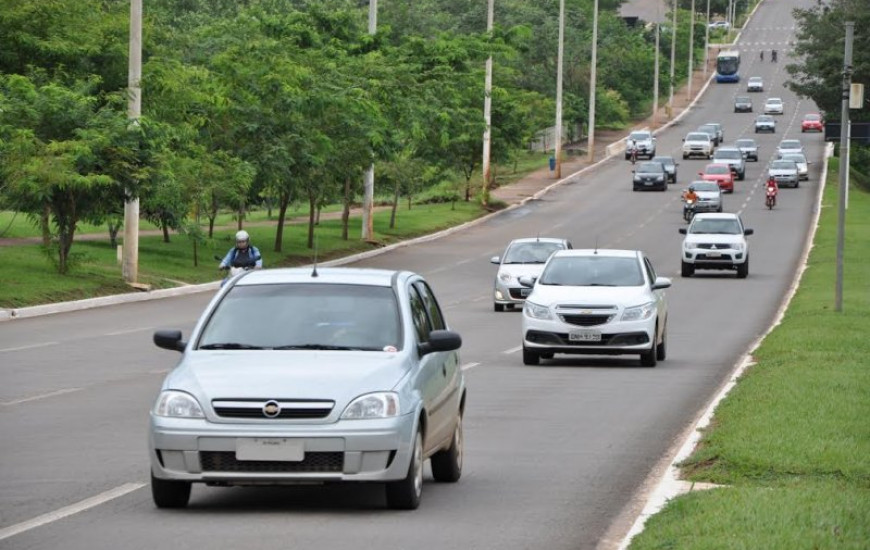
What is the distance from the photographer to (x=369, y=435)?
1149 cm

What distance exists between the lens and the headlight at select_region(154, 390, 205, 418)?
11523 mm

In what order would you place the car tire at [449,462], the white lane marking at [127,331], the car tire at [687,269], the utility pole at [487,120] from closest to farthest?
the car tire at [449,462] < the white lane marking at [127,331] < the car tire at [687,269] < the utility pole at [487,120]

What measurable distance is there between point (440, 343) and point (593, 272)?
14.9m

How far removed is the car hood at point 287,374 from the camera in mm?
11531

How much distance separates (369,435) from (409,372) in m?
0.78

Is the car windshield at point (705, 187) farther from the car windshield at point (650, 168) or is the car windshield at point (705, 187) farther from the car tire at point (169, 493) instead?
→ the car tire at point (169, 493)

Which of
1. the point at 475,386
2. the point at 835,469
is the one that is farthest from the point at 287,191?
the point at 835,469

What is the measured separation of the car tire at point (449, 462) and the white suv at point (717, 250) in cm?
3860

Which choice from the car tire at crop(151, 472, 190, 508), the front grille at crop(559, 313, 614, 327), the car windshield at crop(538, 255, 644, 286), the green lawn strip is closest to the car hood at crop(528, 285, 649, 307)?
Result: the front grille at crop(559, 313, 614, 327)

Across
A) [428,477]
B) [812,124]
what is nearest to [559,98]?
[812,124]

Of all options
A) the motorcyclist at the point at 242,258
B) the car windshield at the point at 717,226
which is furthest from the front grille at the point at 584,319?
the car windshield at the point at 717,226

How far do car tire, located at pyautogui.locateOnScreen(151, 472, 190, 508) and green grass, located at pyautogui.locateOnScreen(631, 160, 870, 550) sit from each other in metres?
3.02

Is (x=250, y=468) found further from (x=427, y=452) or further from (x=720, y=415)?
(x=720, y=415)

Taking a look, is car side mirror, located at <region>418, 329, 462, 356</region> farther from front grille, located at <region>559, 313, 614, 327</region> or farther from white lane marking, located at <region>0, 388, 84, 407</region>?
front grille, located at <region>559, 313, 614, 327</region>
